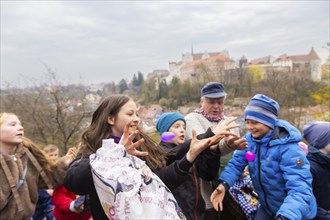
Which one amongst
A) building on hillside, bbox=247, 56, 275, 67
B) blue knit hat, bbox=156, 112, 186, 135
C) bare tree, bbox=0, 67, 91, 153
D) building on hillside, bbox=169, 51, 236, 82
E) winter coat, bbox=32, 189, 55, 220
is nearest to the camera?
blue knit hat, bbox=156, 112, 186, 135

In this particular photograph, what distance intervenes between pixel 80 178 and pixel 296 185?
56.0 inches

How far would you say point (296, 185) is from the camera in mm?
1866

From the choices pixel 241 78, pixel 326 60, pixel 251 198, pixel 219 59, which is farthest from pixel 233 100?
pixel 219 59

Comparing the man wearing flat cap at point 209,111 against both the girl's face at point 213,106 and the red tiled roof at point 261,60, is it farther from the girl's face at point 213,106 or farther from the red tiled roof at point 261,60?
the red tiled roof at point 261,60

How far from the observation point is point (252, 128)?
2.23 m

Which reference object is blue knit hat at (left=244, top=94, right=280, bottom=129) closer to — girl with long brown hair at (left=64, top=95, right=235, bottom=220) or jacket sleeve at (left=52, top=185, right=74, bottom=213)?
girl with long brown hair at (left=64, top=95, right=235, bottom=220)

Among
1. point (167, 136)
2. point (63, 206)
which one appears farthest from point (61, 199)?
point (167, 136)

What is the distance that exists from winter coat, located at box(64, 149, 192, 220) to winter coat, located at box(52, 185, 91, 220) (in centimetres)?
104

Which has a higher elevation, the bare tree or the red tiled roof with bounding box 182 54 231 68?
the red tiled roof with bounding box 182 54 231 68

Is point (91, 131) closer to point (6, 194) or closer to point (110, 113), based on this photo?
point (110, 113)

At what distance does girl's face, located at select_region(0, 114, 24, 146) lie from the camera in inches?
90.7

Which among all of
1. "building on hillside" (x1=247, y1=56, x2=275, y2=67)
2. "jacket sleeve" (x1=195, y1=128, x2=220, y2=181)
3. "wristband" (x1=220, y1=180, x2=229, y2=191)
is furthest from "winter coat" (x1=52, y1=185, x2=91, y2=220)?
"building on hillside" (x1=247, y1=56, x2=275, y2=67)

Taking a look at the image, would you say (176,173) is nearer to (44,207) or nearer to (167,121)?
(167,121)

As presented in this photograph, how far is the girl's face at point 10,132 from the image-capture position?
2.30m
